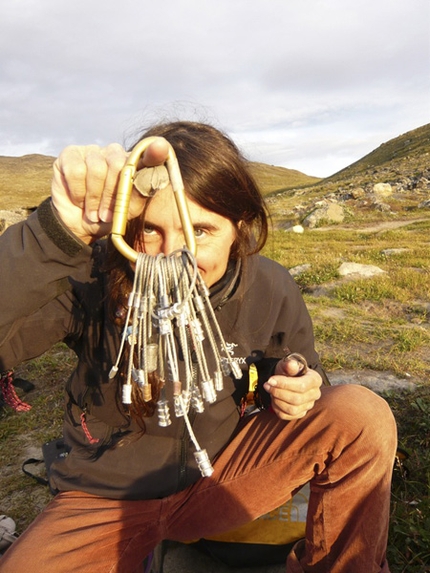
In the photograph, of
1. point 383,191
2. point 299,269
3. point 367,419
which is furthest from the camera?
point 383,191

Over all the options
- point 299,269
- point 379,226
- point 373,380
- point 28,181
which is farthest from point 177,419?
point 28,181

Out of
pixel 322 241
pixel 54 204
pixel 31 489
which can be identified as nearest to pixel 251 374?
pixel 54 204

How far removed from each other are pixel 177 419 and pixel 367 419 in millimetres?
848

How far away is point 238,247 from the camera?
2221mm

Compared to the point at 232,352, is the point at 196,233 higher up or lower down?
higher up

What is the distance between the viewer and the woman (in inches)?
67.1

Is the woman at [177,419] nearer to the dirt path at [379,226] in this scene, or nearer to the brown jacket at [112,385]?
the brown jacket at [112,385]

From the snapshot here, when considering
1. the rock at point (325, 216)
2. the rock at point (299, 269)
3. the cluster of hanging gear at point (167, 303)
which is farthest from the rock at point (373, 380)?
the rock at point (325, 216)

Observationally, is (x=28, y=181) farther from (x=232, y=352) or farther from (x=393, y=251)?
(x=232, y=352)

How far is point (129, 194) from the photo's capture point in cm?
147

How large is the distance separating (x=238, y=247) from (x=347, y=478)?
1.14 meters

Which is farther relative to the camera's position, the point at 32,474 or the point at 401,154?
the point at 401,154

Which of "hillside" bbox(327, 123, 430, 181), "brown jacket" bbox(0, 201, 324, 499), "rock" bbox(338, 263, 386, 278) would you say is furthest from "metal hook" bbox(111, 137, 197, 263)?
"hillside" bbox(327, 123, 430, 181)

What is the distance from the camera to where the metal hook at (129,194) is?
1.45 metres
